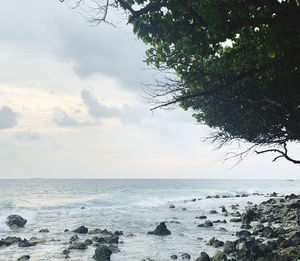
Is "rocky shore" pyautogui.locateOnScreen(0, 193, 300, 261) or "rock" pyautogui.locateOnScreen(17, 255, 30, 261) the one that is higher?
"rocky shore" pyautogui.locateOnScreen(0, 193, 300, 261)

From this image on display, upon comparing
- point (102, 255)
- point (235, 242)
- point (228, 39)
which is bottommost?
point (102, 255)

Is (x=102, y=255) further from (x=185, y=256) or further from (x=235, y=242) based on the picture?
(x=235, y=242)

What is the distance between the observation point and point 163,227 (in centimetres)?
1828

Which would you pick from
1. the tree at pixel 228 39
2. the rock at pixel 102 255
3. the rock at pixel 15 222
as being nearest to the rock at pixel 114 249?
the rock at pixel 102 255

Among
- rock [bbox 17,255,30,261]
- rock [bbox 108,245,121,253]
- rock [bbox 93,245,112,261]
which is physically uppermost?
rock [bbox 93,245,112,261]

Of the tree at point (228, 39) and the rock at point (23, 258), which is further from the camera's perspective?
the rock at point (23, 258)

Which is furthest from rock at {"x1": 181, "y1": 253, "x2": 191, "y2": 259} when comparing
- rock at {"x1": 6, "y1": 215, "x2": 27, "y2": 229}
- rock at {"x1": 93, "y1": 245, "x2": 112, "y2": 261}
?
rock at {"x1": 6, "y1": 215, "x2": 27, "y2": 229}

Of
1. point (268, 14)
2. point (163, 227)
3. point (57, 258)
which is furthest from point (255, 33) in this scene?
point (163, 227)

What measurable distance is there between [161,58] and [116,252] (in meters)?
9.70

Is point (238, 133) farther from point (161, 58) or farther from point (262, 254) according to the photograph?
point (161, 58)

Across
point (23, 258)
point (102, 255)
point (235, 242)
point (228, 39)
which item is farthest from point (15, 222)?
point (228, 39)

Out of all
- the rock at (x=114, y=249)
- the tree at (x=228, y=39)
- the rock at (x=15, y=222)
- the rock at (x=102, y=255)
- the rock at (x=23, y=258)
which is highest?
the tree at (x=228, y=39)

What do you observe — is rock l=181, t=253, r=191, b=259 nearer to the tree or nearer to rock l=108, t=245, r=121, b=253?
rock l=108, t=245, r=121, b=253

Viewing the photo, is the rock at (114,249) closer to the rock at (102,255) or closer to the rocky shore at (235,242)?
the rocky shore at (235,242)
